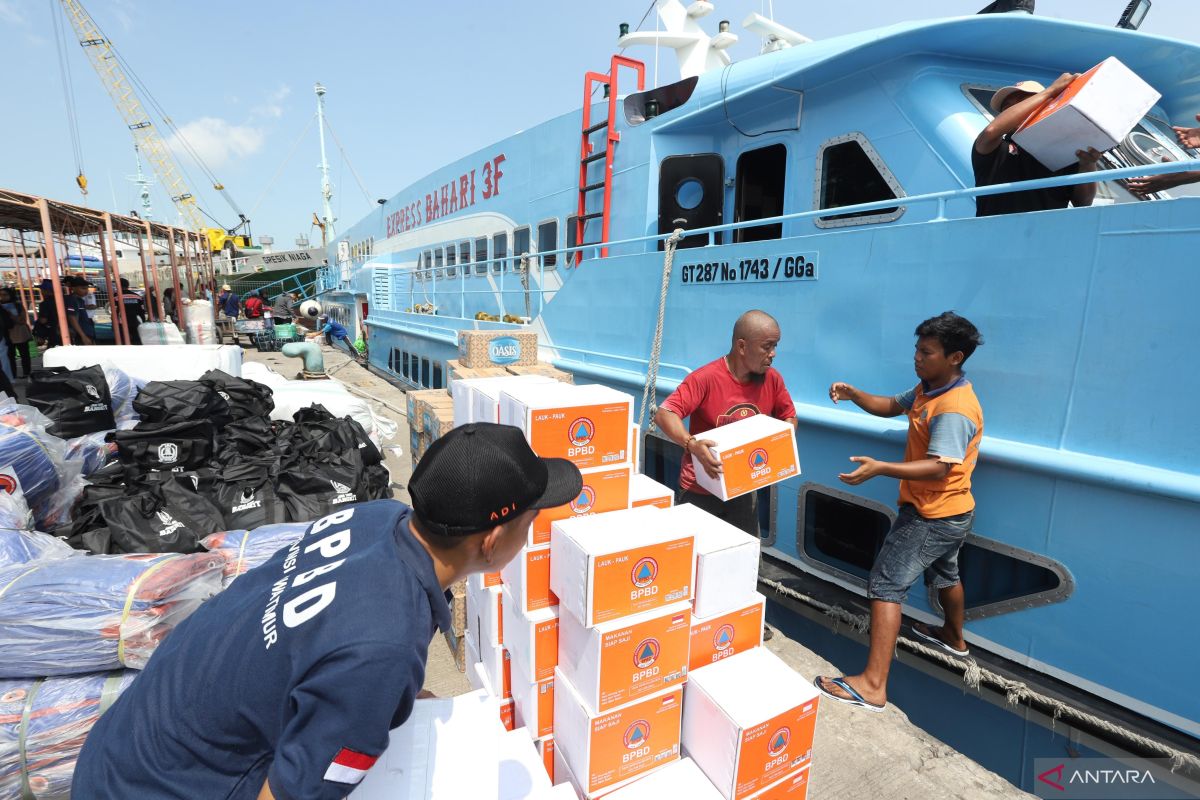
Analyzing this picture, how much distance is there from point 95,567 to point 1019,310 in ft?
15.1

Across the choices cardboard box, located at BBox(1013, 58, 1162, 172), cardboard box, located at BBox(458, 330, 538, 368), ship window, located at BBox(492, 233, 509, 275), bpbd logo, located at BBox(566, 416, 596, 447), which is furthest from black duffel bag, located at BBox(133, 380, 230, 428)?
cardboard box, located at BBox(1013, 58, 1162, 172)

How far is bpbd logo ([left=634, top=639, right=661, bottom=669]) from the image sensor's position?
218 cm

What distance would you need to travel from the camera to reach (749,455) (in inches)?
115

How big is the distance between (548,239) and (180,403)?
5385 millimetres

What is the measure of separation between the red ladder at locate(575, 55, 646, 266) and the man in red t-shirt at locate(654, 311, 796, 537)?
3.75m

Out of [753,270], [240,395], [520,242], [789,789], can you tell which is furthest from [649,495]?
[520,242]

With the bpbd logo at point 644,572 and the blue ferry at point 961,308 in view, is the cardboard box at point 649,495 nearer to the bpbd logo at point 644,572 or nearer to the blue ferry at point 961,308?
the bpbd logo at point 644,572

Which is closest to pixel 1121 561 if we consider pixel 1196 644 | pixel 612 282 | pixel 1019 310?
pixel 1196 644

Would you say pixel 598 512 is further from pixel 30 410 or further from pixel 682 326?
pixel 30 410

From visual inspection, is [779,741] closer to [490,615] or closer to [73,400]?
[490,615]

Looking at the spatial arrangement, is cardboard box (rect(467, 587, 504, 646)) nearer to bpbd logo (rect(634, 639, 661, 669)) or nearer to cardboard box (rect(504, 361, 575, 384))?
bpbd logo (rect(634, 639, 661, 669))

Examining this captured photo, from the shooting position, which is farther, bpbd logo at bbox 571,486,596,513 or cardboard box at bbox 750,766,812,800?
bpbd logo at bbox 571,486,596,513

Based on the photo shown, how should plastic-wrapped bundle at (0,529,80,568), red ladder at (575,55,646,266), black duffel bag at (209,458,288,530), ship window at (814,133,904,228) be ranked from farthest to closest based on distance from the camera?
1. red ladder at (575,55,646,266)
2. ship window at (814,133,904,228)
3. black duffel bag at (209,458,288,530)
4. plastic-wrapped bundle at (0,529,80,568)

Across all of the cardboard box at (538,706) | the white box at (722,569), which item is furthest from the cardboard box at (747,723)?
the cardboard box at (538,706)
